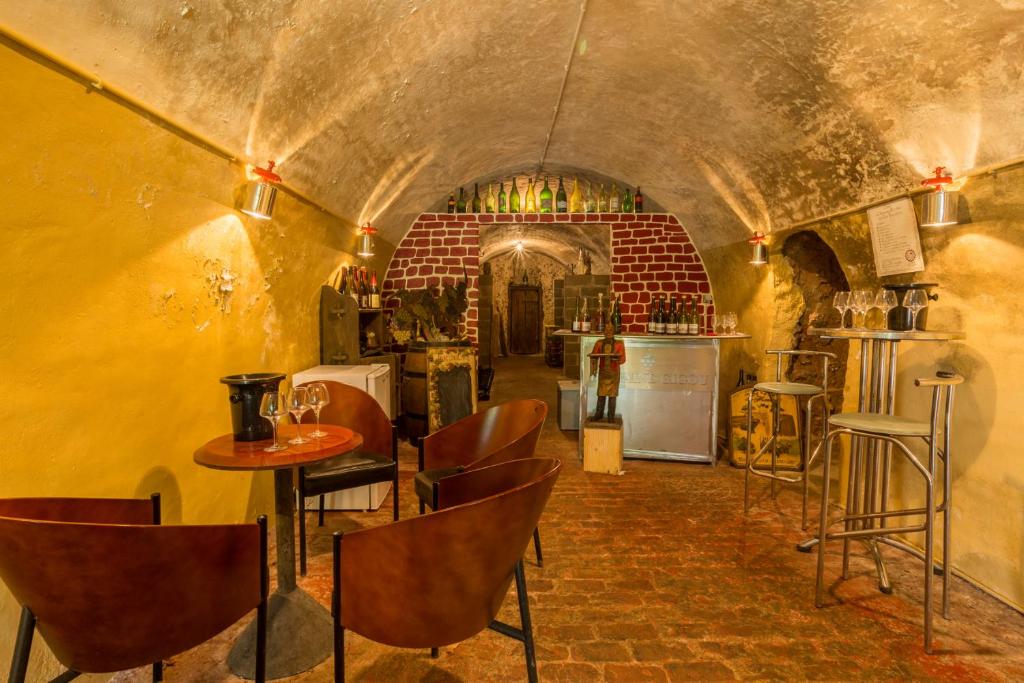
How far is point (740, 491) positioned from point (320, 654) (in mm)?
3104

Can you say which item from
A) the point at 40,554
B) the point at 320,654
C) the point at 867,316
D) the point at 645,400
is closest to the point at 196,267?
the point at 40,554

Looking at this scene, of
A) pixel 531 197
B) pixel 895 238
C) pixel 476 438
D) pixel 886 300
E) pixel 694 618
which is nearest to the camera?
pixel 694 618

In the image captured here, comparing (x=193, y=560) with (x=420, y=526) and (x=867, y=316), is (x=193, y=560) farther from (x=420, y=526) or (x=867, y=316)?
(x=867, y=316)

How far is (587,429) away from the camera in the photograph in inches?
174

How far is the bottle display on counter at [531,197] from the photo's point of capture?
21.7 feet

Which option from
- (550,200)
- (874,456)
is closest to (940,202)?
(874,456)

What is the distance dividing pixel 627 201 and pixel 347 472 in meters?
4.97

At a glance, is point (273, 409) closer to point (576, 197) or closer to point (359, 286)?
point (359, 286)

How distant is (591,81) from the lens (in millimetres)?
4090

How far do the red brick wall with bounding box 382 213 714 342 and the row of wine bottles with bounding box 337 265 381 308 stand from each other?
0.78 meters

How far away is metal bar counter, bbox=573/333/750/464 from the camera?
4660mm

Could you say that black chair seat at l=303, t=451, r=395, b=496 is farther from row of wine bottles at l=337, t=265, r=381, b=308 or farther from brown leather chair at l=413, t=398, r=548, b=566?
row of wine bottles at l=337, t=265, r=381, b=308

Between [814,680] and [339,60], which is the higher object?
[339,60]

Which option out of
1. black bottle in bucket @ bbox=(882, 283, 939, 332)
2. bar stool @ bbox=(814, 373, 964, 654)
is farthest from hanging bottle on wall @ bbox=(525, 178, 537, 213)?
bar stool @ bbox=(814, 373, 964, 654)
